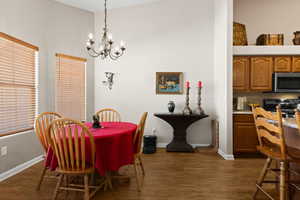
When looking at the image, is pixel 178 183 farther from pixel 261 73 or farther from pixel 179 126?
pixel 261 73

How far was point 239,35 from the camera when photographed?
4309mm

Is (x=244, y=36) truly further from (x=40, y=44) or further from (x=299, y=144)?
(x=40, y=44)

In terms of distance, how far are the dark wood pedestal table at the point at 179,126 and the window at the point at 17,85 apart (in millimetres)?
2377

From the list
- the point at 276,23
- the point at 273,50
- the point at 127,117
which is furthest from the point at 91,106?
the point at 276,23

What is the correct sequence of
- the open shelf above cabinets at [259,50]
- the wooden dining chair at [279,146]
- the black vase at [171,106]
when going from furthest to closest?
the black vase at [171,106] → the open shelf above cabinets at [259,50] → the wooden dining chair at [279,146]

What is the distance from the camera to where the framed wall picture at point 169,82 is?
4.93 meters

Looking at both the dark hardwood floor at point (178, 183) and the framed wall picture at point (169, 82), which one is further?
the framed wall picture at point (169, 82)

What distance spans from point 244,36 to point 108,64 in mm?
2993

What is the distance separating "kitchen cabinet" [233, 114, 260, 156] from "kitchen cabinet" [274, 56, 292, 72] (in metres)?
1.14

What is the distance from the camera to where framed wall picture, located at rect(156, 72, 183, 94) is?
4934 mm

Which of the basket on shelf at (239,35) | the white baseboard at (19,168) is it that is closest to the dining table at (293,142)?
the basket on shelf at (239,35)

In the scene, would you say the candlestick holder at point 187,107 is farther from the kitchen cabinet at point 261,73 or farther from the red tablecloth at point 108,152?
the red tablecloth at point 108,152

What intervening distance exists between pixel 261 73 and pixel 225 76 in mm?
788

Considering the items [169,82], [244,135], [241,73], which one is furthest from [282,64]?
[169,82]
